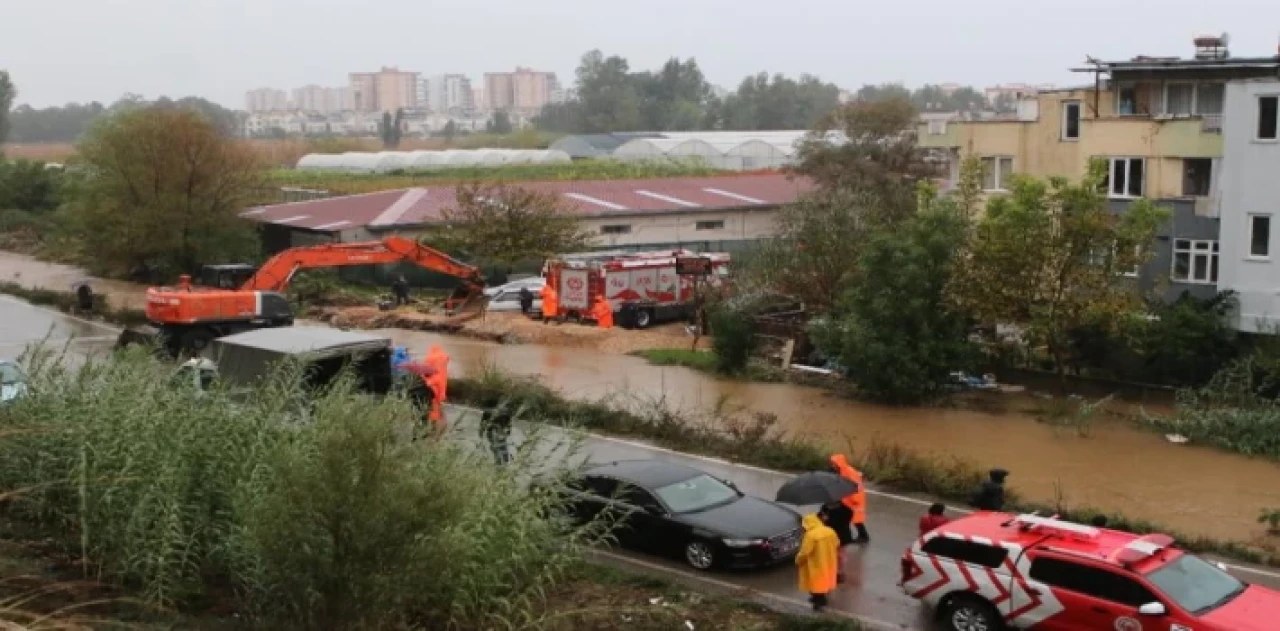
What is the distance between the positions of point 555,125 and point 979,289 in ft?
453

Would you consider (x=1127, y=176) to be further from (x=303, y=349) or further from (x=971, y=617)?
(x=971, y=617)

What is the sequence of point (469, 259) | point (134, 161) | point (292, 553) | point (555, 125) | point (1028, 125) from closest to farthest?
point (292, 553)
point (1028, 125)
point (469, 259)
point (134, 161)
point (555, 125)

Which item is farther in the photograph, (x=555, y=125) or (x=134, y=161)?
(x=555, y=125)

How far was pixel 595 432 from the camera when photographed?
2147 cm

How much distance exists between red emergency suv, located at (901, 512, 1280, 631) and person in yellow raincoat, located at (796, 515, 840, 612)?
681 millimetres

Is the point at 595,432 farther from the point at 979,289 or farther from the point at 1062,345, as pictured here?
the point at 1062,345

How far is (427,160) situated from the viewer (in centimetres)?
8788

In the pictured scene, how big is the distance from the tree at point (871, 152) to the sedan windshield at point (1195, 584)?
39.0 m

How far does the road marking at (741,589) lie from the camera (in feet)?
40.5

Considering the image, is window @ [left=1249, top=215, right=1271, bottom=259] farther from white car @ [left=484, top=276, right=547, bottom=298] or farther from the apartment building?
white car @ [left=484, top=276, right=547, bottom=298]

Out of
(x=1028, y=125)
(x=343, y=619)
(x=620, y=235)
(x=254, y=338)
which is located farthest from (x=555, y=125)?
(x=343, y=619)

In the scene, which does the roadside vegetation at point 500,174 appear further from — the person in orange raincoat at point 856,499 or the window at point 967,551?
the window at point 967,551

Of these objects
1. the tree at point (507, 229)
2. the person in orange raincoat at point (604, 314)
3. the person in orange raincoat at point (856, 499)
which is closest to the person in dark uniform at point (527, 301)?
the person in orange raincoat at point (604, 314)

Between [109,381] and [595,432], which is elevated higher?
[109,381]
